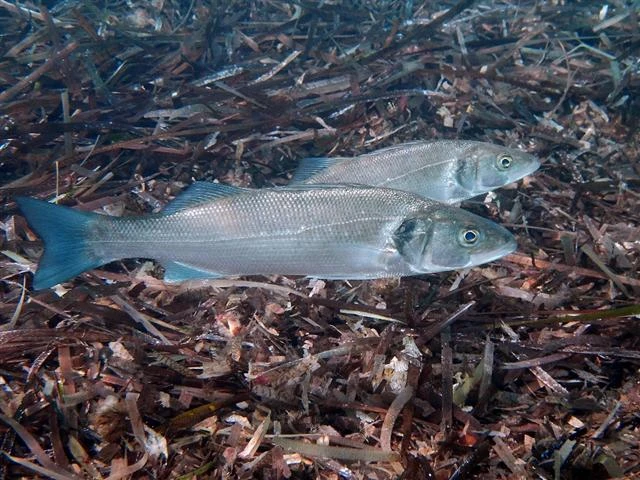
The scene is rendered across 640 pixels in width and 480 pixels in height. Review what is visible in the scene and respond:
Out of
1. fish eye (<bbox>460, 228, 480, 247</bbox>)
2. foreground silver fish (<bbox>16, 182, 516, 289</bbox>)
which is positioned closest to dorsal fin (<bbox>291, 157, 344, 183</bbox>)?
foreground silver fish (<bbox>16, 182, 516, 289</bbox>)

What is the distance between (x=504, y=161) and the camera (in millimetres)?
4711

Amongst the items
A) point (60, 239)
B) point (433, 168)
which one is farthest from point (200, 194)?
point (433, 168)

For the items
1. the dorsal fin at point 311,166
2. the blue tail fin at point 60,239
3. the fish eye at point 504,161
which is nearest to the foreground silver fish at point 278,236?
the blue tail fin at point 60,239

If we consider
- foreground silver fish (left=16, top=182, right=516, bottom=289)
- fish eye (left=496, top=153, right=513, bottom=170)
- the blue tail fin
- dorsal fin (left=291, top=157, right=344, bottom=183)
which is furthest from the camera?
fish eye (left=496, top=153, right=513, bottom=170)

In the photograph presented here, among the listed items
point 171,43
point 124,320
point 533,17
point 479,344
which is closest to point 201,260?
point 124,320

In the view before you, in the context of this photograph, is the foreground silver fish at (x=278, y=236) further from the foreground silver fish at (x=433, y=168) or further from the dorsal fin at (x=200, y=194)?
the foreground silver fish at (x=433, y=168)

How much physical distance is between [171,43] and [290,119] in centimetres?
335

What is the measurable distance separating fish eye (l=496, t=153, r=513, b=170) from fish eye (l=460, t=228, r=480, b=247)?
176cm

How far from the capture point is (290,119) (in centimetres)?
592

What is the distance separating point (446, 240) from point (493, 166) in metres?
1.86

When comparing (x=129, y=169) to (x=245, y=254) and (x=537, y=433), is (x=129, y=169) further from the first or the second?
(x=537, y=433)

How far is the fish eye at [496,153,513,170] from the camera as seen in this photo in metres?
4.71

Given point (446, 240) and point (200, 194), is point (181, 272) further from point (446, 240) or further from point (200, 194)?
point (446, 240)

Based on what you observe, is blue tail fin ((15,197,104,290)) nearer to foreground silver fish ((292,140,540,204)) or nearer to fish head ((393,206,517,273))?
foreground silver fish ((292,140,540,204))
